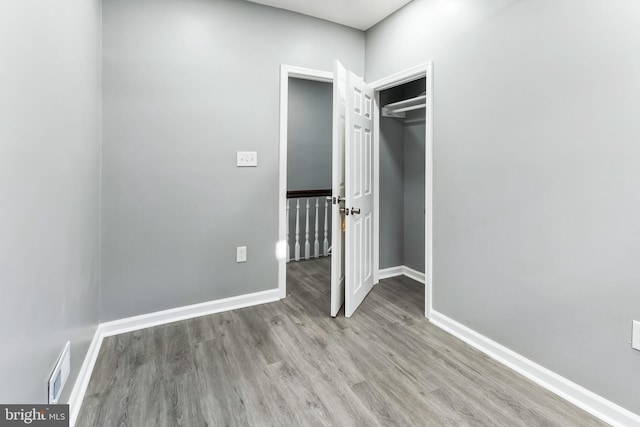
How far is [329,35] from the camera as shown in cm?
308

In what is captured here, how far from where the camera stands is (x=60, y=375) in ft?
4.54

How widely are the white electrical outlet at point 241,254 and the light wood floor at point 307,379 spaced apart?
475 mm

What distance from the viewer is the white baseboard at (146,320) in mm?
1660

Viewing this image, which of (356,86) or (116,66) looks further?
(356,86)

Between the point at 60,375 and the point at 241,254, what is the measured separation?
1.53 metres

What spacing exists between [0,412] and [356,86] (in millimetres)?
2663

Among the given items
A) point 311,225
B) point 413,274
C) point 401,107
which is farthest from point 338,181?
point 311,225

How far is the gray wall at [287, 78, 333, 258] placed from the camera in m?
4.55

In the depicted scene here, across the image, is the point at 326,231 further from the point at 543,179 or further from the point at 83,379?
the point at 83,379

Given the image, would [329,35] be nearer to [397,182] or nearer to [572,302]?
[397,182]

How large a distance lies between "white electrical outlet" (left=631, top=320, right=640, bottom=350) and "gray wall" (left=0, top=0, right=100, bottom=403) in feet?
7.76

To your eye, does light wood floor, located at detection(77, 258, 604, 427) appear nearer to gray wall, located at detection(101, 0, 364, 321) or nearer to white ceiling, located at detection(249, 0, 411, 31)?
gray wall, located at detection(101, 0, 364, 321)

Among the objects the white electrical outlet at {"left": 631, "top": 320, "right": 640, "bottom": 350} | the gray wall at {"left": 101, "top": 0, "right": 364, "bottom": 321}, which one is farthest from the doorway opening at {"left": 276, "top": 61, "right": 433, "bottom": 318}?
the white electrical outlet at {"left": 631, "top": 320, "right": 640, "bottom": 350}

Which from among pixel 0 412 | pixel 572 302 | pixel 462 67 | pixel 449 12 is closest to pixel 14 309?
pixel 0 412
